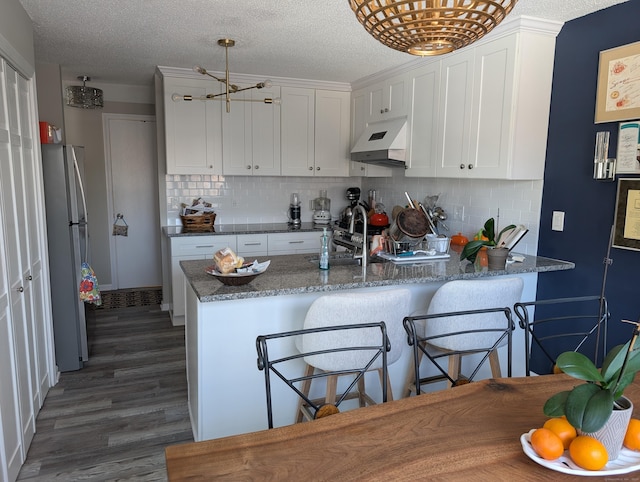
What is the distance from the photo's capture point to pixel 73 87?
15.4 ft

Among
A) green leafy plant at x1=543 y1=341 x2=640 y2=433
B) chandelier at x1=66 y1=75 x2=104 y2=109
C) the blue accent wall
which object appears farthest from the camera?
chandelier at x1=66 y1=75 x2=104 y2=109

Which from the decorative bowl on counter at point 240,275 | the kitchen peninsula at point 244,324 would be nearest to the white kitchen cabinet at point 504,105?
the kitchen peninsula at point 244,324

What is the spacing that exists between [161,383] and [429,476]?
264 centimetres

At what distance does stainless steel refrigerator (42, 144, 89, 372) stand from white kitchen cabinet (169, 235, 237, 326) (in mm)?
899

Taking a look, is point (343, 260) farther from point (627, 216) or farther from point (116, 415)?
point (116, 415)

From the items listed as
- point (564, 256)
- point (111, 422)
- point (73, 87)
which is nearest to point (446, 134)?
point (564, 256)

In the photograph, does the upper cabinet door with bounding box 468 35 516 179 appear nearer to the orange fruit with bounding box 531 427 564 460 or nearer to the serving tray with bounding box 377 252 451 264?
the serving tray with bounding box 377 252 451 264

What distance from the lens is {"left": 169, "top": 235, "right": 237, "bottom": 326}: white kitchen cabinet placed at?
4227 mm

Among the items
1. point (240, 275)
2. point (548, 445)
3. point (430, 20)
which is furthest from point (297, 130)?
point (548, 445)

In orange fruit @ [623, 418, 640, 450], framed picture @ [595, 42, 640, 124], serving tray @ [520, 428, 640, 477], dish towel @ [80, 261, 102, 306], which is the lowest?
dish towel @ [80, 261, 102, 306]

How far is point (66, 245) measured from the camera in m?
3.29

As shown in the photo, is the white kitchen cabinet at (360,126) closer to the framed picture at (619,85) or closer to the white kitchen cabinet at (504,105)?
the white kitchen cabinet at (504,105)

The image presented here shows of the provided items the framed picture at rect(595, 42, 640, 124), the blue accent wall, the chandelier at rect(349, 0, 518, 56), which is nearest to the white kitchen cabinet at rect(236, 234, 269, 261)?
the blue accent wall

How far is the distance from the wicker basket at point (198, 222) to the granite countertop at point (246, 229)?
0.06 m
